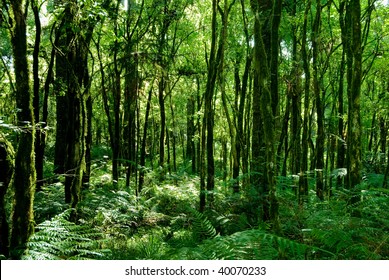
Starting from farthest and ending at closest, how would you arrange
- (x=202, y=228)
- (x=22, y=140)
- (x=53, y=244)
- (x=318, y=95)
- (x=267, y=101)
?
(x=318, y=95) → (x=202, y=228) → (x=267, y=101) → (x=53, y=244) → (x=22, y=140)

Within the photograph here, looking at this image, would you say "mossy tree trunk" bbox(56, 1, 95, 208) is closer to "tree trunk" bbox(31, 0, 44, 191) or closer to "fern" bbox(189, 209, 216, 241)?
"tree trunk" bbox(31, 0, 44, 191)

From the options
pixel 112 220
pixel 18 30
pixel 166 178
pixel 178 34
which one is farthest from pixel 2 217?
pixel 178 34

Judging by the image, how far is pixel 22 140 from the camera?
13.6 ft

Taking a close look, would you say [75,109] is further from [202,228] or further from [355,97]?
[355,97]

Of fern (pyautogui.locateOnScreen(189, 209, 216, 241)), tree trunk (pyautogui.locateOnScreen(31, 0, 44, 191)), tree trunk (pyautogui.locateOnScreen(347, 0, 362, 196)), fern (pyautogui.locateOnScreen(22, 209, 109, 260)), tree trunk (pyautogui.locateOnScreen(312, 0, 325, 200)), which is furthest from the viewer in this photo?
tree trunk (pyautogui.locateOnScreen(312, 0, 325, 200))

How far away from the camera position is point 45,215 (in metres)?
6.60

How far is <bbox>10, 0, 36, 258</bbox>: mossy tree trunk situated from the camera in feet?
13.5

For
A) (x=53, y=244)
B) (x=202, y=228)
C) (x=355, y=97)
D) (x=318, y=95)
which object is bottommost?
(x=202, y=228)

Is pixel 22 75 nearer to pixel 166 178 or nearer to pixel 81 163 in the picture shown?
pixel 81 163

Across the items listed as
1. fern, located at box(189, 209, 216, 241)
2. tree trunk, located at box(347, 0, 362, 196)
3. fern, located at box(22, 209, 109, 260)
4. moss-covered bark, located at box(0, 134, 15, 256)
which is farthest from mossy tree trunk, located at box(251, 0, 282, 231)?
moss-covered bark, located at box(0, 134, 15, 256)

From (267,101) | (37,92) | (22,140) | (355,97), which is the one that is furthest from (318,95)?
(22,140)

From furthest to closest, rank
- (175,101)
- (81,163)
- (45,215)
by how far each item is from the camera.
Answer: (175,101) < (45,215) < (81,163)
